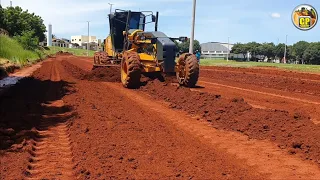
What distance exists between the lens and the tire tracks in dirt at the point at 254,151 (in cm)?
508

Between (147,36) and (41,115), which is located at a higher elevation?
(147,36)

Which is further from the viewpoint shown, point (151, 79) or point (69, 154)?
point (151, 79)

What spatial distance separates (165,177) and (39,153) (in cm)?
234

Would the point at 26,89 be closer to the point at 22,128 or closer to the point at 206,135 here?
the point at 22,128

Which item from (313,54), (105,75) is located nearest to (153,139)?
(105,75)

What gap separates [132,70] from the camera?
42.7 feet

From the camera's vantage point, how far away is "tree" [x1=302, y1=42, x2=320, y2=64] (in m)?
80.6

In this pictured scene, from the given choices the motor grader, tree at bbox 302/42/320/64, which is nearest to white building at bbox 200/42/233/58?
tree at bbox 302/42/320/64

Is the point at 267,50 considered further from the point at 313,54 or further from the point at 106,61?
the point at 106,61

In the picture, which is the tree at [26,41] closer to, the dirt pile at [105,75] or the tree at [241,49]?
the dirt pile at [105,75]

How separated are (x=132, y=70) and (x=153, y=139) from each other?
679cm

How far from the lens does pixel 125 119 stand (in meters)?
8.10

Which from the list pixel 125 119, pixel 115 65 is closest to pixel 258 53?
pixel 115 65

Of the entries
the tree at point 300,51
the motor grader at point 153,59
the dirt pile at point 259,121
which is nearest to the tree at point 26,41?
the motor grader at point 153,59
